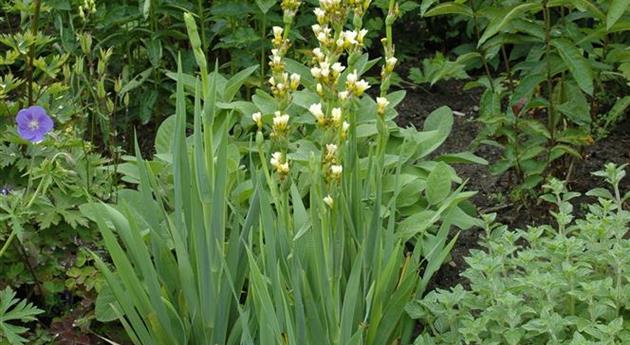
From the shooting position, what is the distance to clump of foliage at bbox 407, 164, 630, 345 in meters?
2.27

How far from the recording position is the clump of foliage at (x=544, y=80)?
120 inches

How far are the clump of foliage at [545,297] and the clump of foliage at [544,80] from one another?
56 cm

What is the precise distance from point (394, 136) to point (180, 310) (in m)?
0.92

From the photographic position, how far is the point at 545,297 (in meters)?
2.43

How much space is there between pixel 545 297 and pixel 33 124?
1411 millimetres

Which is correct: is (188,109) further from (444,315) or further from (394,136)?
(444,315)

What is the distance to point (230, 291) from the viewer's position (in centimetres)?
244

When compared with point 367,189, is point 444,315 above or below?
below

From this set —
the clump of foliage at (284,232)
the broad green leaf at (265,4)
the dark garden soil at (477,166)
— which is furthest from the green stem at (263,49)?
the clump of foliage at (284,232)

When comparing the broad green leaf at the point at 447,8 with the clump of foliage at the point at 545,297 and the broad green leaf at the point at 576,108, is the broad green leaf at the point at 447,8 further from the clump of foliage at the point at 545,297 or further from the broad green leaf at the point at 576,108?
the clump of foliage at the point at 545,297

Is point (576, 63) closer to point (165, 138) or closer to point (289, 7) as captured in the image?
point (289, 7)

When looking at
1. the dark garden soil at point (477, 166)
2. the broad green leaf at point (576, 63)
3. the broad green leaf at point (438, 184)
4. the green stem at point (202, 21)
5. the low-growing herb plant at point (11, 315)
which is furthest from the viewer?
the green stem at point (202, 21)

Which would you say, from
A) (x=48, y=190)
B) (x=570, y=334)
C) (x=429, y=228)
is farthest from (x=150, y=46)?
(x=570, y=334)

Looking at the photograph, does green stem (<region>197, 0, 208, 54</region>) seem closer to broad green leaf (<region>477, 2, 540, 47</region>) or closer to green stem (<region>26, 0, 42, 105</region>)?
green stem (<region>26, 0, 42, 105</region>)
